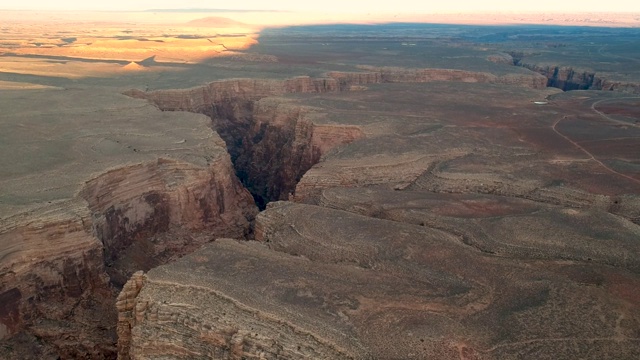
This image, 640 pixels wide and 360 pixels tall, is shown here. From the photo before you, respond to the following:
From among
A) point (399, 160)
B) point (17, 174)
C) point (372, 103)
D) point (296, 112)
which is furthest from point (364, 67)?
point (17, 174)

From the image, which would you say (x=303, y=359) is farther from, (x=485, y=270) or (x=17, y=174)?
(x=17, y=174)

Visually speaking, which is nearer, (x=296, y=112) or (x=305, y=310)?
(x=305, y=310)

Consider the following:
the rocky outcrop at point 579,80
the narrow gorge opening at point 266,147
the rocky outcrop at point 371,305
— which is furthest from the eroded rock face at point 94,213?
the rocky outcrop at point 579,80

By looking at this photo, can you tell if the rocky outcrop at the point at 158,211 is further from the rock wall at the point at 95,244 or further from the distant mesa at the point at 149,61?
the distant mesa at the point at 149,61

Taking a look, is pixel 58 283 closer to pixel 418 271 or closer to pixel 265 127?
pixel 418 271

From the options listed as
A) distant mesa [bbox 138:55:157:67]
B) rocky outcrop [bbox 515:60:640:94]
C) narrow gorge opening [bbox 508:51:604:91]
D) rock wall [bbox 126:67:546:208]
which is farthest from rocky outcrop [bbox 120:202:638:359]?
narrow gorge opening [bbox 508:51:604:91]

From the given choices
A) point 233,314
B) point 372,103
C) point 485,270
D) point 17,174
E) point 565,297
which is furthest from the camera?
point 372,103

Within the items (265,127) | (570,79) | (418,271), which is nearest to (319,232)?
(418,271)

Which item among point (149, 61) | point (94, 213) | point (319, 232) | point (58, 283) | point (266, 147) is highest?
point (149, 61)
